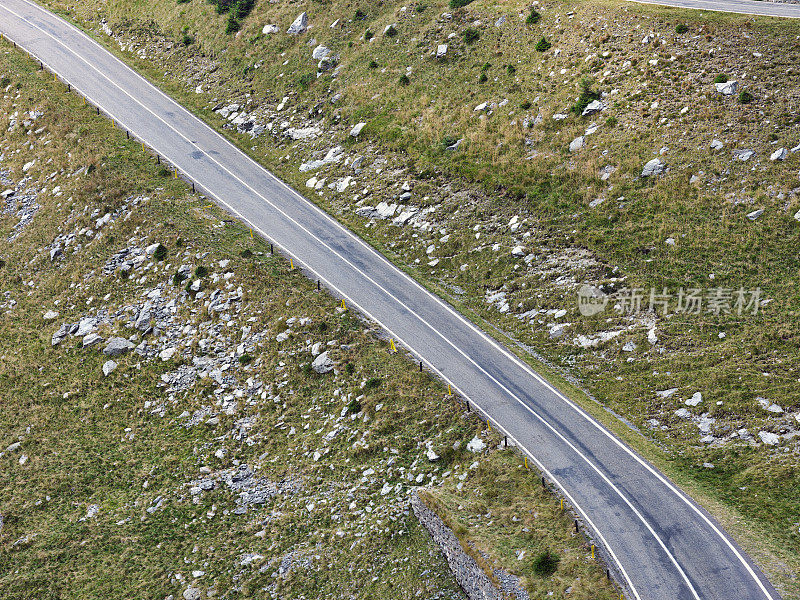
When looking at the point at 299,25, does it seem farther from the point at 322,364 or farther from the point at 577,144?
the point at 322,364

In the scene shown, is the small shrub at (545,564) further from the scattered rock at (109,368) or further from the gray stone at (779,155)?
the scattered rock at (109,368)

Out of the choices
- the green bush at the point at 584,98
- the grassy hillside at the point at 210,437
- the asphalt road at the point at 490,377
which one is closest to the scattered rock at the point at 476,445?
the grassy hillside at the point at 210,437

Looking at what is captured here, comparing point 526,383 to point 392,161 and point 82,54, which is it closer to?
point 392,161

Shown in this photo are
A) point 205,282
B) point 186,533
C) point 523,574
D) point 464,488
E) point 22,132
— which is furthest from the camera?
point 22,132

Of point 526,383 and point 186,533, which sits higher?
point 526,383

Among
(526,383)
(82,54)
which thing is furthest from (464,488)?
(82,54)

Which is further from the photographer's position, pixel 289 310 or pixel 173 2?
pixel 173 2

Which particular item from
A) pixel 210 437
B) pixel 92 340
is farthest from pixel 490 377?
pixel 92 340
